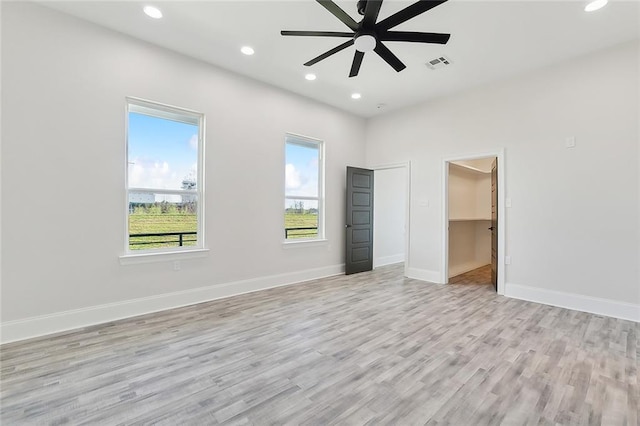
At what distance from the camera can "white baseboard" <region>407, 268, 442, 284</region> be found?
5.08m

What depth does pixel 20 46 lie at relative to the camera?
275cm

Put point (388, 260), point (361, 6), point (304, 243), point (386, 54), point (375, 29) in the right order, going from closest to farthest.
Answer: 1. point (375, 29)
2. point (361, 6)
3. point (386, 54)
4. point (304, 243)
5. point (388, 260)

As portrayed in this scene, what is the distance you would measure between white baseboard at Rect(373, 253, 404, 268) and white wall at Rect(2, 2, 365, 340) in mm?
3107

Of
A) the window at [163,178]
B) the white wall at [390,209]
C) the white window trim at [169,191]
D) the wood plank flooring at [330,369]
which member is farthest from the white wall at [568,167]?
the window at [163,178]

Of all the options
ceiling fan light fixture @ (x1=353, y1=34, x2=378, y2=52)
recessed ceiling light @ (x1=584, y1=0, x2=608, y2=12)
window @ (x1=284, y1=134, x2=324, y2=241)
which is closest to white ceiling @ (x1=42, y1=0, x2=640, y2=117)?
recessed ceiling light @ (x1=584, y1=0, x2=608, y2=12)

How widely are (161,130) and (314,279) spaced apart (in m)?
3.39

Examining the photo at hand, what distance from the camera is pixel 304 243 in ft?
16.7

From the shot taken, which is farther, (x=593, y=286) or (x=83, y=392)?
(x=593, y=286)

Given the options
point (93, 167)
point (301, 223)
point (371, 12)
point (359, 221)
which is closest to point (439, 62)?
point (371, 12)

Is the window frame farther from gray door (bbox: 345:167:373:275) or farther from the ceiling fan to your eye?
the ceiling fan

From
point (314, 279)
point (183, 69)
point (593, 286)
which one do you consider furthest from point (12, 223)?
point (593, 286)

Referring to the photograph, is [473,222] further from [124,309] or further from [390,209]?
[124,309]

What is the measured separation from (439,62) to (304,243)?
11.3 ft

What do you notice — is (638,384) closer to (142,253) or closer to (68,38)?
(142,253)
